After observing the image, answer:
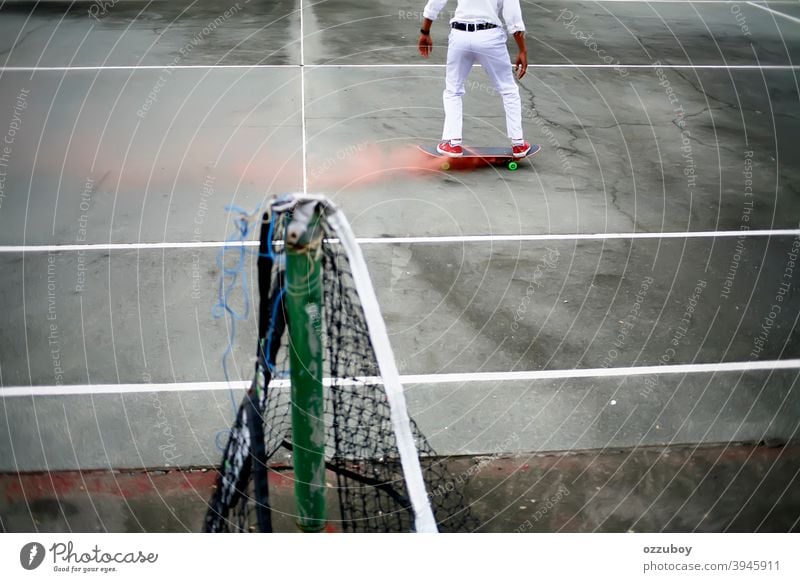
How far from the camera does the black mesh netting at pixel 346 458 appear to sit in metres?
2.92

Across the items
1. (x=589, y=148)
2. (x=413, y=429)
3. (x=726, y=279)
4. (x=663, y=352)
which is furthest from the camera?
(x=589, y=148)

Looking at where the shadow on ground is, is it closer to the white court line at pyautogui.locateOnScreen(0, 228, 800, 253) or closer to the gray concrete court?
the gray concrete court

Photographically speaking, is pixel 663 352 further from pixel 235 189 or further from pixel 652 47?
pixel 652 47

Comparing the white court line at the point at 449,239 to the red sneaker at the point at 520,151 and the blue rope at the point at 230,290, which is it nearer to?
the blue rope at the point at 230,290

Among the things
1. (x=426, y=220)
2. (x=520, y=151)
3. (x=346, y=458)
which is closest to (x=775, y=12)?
(x=520, y=151)

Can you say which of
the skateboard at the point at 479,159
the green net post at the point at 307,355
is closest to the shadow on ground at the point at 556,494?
the green net post at the point at 307,355

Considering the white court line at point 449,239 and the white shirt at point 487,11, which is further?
the white shirt at point 487,11

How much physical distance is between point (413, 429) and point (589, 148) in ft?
13.4

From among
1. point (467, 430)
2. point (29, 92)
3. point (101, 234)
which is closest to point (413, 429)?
point (467, 430)

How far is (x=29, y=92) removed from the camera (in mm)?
8672

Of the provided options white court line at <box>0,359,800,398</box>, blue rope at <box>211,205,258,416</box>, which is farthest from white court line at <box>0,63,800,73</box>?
white court line at <box>0,359,800,398</box>

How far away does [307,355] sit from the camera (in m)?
2.40

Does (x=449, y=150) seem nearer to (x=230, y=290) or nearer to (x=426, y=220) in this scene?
(x=426, y=220)

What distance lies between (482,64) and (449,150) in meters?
0.71
